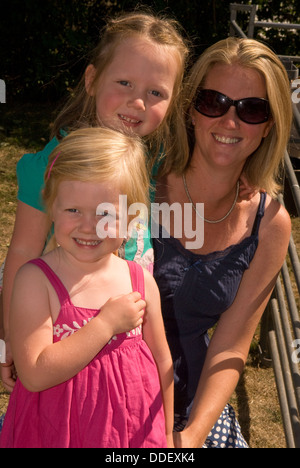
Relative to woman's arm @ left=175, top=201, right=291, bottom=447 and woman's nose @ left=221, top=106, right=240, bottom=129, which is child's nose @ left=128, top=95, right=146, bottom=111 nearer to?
woman's nose @ left=221, top=106, right=240, bottom=129

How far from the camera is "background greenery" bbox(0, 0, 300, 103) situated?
336 inches

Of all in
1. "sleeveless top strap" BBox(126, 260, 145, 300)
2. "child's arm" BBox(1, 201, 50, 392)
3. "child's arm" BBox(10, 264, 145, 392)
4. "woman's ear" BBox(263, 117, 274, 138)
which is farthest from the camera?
"woman's ear" BBox(263, 117, 274, 138)

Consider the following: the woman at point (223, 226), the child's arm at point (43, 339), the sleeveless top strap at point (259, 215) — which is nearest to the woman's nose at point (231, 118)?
the woman at point (223, 226)

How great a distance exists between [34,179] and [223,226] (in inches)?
34.1

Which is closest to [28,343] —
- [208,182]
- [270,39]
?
[208,182]

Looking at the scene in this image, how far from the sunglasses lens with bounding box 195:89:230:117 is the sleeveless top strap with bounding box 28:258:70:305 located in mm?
1059

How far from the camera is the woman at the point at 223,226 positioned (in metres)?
2.70

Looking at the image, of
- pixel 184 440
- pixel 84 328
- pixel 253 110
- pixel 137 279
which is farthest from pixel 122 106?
pixel 184 440

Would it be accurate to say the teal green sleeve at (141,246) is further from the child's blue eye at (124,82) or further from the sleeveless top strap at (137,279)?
the child's blue eye at (124,82)

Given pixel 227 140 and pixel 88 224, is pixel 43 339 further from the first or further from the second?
pixel 227 140

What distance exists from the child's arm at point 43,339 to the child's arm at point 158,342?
20cm

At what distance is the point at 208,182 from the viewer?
289 cm

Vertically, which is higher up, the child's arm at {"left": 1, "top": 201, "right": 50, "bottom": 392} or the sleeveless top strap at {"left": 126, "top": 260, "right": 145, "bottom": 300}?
the sleeveless top strap at {"left": 126, "top": 260, "right": 145, "bottom": 300}

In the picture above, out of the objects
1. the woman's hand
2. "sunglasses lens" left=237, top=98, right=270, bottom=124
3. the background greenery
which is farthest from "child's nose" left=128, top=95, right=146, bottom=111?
the background greenery
